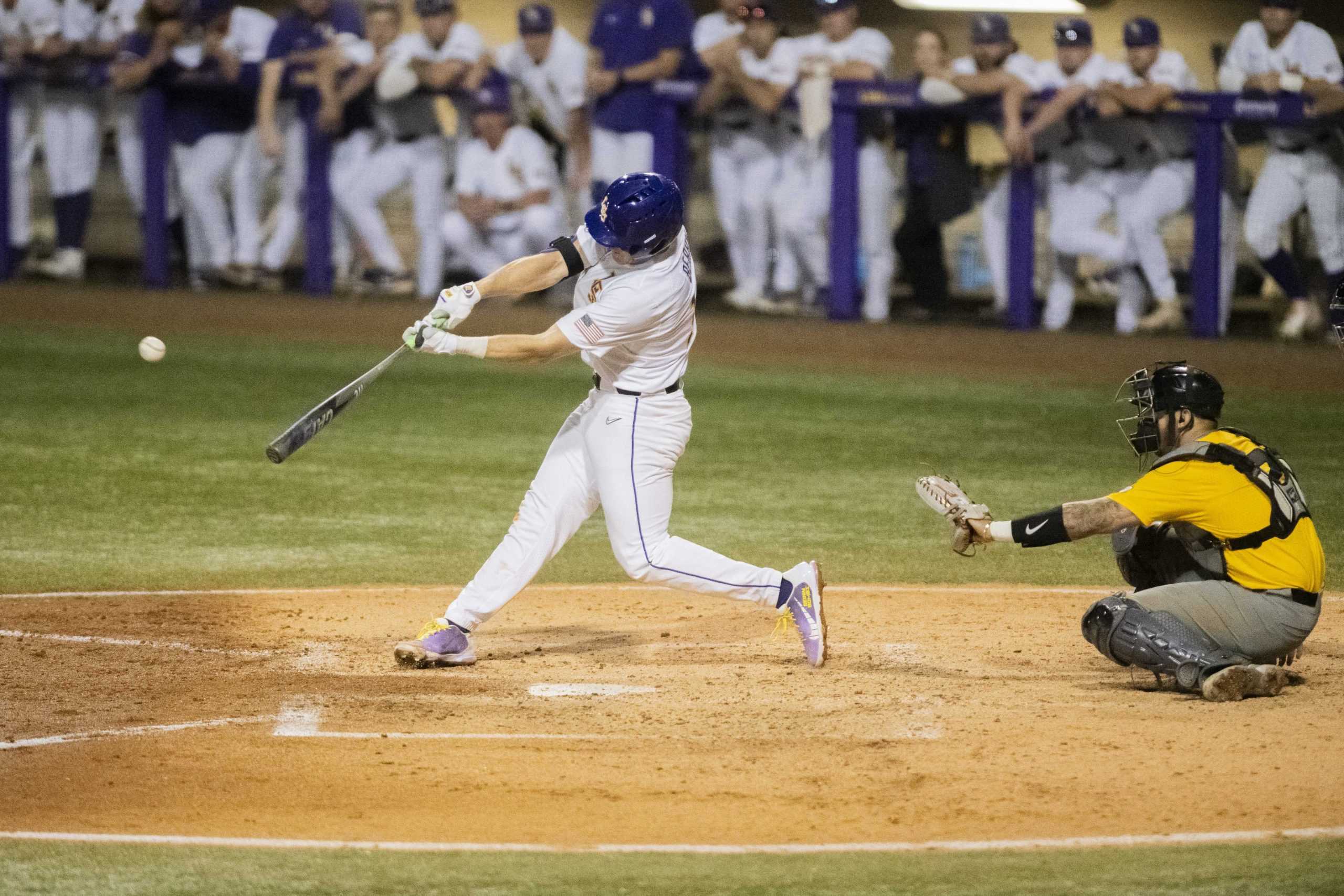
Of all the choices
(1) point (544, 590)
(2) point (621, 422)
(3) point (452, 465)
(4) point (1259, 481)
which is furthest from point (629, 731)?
(3) point (452, 465)

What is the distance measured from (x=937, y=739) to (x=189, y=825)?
203 cm

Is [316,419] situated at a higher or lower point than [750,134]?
higher

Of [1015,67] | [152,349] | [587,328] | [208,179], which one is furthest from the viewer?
[208,179]

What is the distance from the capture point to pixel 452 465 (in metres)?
10.2

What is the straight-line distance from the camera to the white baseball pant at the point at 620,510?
597 cm

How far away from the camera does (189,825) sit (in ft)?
14.8

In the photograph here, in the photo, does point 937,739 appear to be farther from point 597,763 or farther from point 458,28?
point 458,28

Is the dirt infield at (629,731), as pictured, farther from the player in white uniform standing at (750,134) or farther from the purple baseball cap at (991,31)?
the player in white uniform standing at (750,134)

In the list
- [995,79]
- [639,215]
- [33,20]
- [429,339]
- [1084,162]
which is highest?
[639,215]

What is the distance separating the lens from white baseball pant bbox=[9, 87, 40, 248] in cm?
1661

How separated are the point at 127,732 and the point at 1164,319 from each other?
9.79 m

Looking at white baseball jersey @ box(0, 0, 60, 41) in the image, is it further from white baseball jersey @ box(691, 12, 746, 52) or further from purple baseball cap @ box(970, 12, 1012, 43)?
purple baseball cap @ box(970, 12, 1012, 43)

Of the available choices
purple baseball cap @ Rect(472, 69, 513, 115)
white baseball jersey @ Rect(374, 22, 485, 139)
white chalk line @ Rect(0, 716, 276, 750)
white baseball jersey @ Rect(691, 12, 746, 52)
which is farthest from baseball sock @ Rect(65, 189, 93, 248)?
white chalk line @ Rect(0, 716, 276, 750)

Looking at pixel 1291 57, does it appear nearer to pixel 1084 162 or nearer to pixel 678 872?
pixel 1084 162
